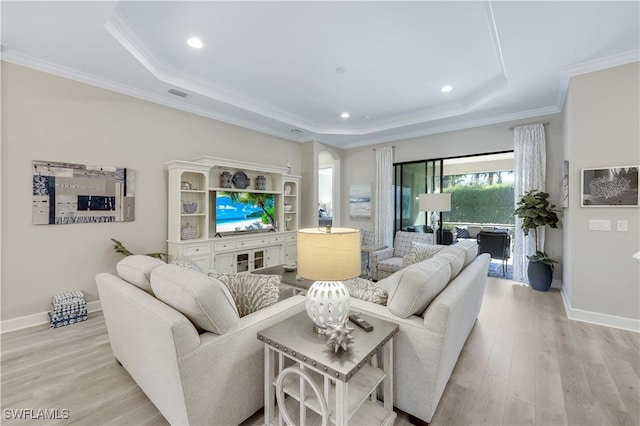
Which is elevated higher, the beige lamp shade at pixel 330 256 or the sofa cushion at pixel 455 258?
the beige lamp shade at pixel 330 256

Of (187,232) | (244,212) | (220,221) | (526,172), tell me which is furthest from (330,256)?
(526,172)

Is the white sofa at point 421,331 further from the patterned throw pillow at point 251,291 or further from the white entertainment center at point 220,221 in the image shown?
the white entertainment center at point 220,221

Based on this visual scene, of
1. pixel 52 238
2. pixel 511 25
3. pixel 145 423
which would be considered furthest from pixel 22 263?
pixel 511 25

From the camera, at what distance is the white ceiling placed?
2.32 metres

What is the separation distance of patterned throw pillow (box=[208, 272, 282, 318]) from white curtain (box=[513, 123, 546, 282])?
453cm

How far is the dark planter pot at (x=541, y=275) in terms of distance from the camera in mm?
4148

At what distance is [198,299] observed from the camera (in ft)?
4.58

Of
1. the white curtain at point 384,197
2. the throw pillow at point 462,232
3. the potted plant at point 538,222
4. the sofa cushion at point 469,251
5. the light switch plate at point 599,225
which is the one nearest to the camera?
the sofa cushion at point 469,251

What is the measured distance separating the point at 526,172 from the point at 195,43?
5.13 m

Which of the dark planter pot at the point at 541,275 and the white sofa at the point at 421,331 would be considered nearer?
the white sofa at the point at 421,331

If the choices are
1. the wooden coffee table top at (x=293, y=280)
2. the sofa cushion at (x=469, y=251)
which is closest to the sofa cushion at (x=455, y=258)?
the sofa cushion at (x=469, y=251)

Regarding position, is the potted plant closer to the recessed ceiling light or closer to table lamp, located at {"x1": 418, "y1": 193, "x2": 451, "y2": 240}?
table lamp, located at {"x1": 418, "y1": 193, "x2": 451, "y2": 240}

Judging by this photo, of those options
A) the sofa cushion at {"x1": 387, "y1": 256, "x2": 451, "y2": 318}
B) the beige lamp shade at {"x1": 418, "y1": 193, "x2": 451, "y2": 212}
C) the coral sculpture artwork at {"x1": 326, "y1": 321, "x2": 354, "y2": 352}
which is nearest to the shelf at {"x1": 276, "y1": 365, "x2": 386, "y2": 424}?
the coral sculpture artwork at {"x1": 326, "y1": 321, "x2": 354, "y2": 352}

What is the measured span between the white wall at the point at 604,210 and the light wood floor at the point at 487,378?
0.34 m
